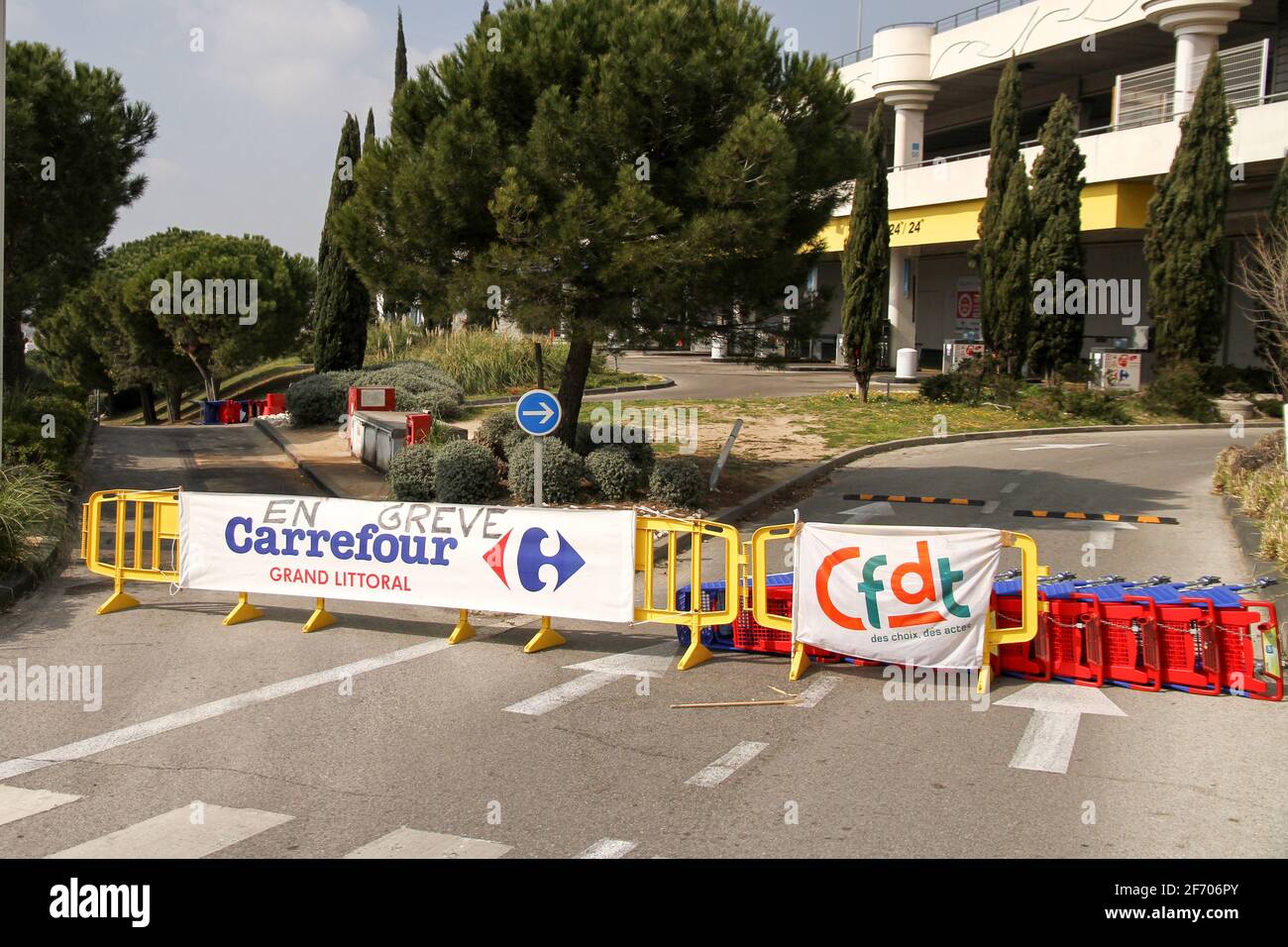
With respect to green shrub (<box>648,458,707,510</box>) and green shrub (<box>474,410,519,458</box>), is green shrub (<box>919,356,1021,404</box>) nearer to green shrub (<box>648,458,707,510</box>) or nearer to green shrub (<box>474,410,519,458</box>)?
green shrub (<box>648,458,707,510</box>)

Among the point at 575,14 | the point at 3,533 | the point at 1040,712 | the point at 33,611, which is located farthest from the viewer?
the point at 575,14

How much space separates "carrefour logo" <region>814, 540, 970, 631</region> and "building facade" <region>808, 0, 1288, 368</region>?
2008cm

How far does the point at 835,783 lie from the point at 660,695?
85.8 inches

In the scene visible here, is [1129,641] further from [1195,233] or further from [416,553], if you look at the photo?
[1195,233]

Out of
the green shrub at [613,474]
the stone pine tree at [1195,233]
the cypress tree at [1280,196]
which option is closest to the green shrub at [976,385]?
the stone pine tree at [1195,233]

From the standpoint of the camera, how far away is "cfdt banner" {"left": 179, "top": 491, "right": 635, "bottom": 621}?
10078 millimetres

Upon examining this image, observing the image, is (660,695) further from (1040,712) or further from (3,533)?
(3,533)

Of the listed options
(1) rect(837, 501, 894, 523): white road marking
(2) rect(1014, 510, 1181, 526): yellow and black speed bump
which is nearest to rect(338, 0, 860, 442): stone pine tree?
(1) rect(837, 501, 894, 523): white road marking

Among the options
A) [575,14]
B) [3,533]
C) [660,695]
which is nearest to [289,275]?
[575,14]

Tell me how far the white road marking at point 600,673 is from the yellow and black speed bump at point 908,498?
8.54 m

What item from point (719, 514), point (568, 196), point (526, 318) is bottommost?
point (719, 514)

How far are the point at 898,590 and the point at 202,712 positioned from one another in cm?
533

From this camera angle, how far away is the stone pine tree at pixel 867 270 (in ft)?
104

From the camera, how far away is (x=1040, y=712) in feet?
27.8
